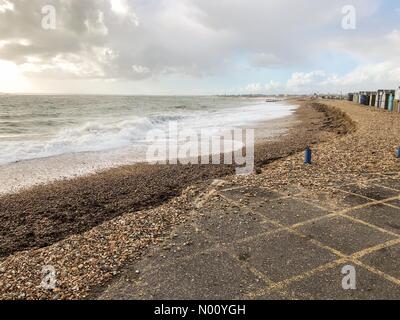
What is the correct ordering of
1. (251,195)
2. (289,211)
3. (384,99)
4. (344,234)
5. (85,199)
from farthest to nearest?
(384,99)
(85,199)
(251,195)
(289,211)
(344,234)

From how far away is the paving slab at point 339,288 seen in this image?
4441mm

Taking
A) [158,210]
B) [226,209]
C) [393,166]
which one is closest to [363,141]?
[393,166]

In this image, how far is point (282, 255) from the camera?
555 centimetres

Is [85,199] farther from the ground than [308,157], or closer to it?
closer to it

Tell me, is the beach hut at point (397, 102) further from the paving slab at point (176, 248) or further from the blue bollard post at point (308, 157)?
the paving slab at point (176, 248)

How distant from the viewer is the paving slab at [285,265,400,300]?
444 centimetres

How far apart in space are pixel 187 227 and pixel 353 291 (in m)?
3.44

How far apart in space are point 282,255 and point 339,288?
114cm

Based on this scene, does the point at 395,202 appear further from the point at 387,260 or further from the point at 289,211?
the point at 387,260

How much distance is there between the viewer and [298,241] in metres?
6.02

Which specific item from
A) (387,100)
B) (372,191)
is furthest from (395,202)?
(387,100)

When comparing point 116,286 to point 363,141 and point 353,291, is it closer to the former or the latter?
point 353,291

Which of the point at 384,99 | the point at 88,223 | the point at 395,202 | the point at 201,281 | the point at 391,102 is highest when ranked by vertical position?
the point at 384,99

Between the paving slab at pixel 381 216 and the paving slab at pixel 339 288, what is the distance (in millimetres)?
2089
